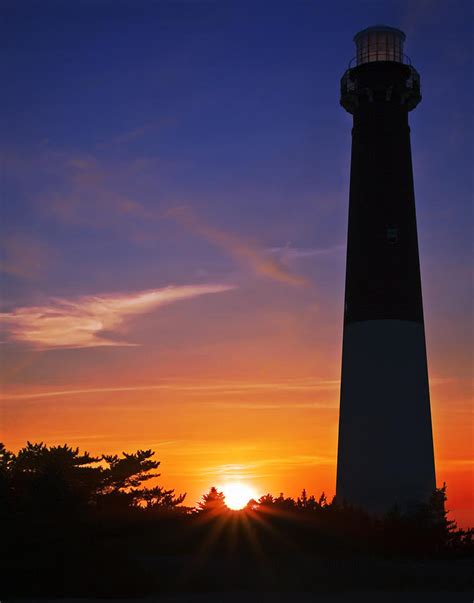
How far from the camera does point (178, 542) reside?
18547 millimetres

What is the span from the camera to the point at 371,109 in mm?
31609

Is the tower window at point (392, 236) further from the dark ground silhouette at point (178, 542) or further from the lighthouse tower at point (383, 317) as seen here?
the dark ground silhouette at point (178, 542)

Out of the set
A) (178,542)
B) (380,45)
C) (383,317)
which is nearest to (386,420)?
(383,317)

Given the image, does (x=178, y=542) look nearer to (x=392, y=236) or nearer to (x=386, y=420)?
(x=386, y=420)

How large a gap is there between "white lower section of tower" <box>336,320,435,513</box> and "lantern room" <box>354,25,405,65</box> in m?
11.2

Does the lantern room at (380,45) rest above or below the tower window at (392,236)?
above

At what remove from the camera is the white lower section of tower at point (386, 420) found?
1127 inches

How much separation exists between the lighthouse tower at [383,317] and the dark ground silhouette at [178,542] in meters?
5.74

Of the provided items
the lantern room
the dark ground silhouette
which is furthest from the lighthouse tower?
the dark ground silhouette

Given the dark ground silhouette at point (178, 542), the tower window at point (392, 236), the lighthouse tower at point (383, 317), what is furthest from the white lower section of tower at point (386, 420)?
the dark ground silhouette at point (178, 542)

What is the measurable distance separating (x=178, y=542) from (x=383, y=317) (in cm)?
1373

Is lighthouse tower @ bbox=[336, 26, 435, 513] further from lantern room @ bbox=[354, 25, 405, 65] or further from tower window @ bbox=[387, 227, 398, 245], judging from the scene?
lantern room @ bbox=[354, 25, 405, 65]

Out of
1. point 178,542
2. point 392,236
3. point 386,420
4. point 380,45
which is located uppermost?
point 380,45

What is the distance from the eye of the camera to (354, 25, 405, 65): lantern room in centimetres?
3297
